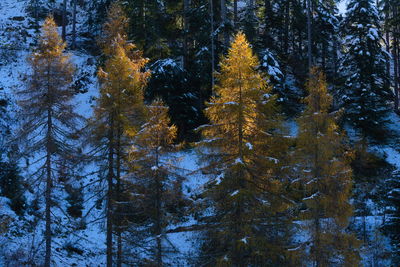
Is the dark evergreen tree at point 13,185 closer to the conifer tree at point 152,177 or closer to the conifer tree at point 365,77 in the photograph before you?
the conifer tree at point 152,177

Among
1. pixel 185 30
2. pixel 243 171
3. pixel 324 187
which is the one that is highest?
pixel 185 30

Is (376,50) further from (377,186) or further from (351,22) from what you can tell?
(377,186)

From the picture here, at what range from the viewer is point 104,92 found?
16062mm

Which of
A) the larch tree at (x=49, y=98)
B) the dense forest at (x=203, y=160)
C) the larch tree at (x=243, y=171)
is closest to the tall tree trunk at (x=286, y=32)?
the dense forest at (x=203, y=160)

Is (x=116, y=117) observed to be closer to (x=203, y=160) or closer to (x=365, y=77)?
(x=203, y=160)

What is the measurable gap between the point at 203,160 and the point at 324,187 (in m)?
5.05

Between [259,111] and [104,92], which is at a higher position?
[104,92]

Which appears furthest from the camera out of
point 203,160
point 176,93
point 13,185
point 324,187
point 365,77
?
point 365,77

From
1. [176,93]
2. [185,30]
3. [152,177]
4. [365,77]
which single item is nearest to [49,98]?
[152,177]

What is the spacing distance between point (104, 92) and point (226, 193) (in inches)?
264

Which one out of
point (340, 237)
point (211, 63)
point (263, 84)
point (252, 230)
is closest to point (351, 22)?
point (211, 63)

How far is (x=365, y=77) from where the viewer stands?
26.7 m

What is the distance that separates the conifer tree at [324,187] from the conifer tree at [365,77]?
11599 millimetres

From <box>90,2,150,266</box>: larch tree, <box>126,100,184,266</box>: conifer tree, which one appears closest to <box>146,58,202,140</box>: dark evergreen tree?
<box>90,2,150,266</box>: larch tree
